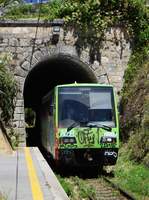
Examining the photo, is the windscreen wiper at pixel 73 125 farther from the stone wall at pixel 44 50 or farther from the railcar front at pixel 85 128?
the stone wall at pixel 44 50

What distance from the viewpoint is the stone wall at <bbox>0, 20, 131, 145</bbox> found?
23.7 m

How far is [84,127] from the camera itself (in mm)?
17469

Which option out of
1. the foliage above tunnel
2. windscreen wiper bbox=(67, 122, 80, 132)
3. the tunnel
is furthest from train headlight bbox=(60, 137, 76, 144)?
the foliage above tunnel

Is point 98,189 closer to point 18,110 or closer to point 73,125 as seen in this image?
point 73,125

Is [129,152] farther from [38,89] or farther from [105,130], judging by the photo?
[38,89]

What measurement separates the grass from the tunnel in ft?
21.0

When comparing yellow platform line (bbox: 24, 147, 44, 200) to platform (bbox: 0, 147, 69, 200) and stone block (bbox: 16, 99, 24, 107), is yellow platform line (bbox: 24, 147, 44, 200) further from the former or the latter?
stone block (bbox: 16, 99, 24, 107)

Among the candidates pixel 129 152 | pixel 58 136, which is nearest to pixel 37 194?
pixel 58 136

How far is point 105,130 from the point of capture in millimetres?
17469

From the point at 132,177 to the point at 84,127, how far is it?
8.41 ft

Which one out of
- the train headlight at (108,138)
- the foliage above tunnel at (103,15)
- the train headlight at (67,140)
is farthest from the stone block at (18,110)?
the train headlight at (108,138)

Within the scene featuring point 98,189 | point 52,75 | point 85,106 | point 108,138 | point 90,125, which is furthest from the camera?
point 52,75

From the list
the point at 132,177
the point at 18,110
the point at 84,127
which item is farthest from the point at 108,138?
the point at 18,110

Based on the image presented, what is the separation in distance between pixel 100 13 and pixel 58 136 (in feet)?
28.5
